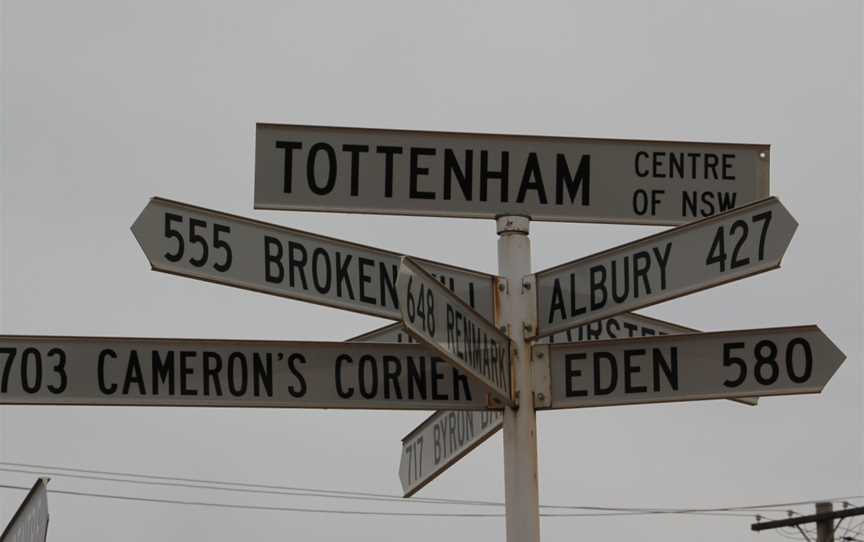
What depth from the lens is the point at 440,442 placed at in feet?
21.1

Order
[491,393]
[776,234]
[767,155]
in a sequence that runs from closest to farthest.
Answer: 1. [776,234]
2. [491,393]
3. [767,155]

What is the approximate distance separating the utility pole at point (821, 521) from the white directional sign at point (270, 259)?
928 inches

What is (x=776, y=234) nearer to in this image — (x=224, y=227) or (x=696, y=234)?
(x=696, y=234)

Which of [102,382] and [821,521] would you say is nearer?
[102,382]

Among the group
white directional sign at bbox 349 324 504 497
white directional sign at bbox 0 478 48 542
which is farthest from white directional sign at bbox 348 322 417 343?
white directional sign at bbox 0 478 48 542

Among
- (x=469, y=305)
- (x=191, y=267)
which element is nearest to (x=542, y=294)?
(x=469, y=305)

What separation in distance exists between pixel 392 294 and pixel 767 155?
1513 mm

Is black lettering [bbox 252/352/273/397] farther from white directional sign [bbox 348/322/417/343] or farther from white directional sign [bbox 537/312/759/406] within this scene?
white directional sign [bbox 537/312/759/406]

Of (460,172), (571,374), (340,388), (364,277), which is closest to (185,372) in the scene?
(340,388)

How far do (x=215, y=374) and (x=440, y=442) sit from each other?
3.21 ft

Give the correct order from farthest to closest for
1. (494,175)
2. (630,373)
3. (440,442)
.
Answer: (440,442) → (494,175) → (630,373)

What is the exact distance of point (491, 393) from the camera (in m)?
5.98

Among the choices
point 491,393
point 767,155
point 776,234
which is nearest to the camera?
point 776,234

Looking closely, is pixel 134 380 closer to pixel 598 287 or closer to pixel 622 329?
pixel 598 287
